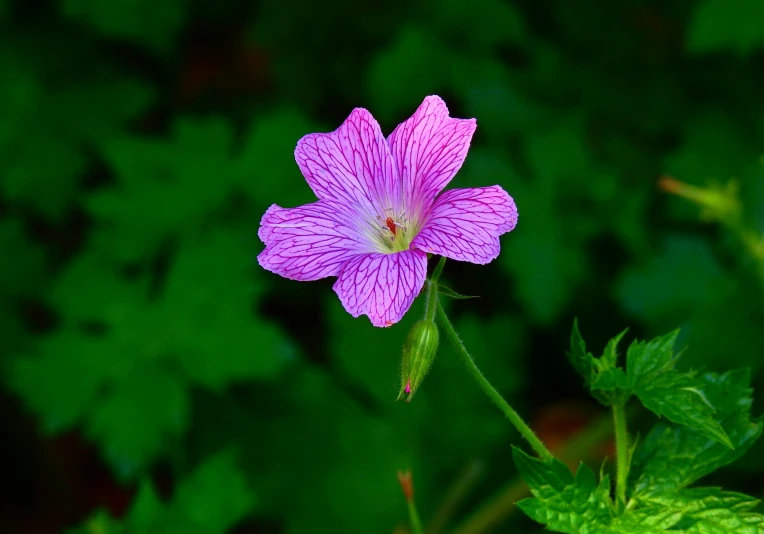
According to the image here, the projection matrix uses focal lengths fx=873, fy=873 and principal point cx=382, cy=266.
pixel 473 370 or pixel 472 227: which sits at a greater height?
pixel 472 227

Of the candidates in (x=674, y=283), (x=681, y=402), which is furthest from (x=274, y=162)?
(x=681, y=402)

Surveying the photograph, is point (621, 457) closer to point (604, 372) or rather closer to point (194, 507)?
point (604, 372)

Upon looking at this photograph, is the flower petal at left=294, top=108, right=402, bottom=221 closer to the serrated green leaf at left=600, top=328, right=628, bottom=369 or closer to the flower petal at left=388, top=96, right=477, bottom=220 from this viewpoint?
the flower petal at left=388, top=96, right=477, bottom=220

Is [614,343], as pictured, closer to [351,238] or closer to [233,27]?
[351,238]

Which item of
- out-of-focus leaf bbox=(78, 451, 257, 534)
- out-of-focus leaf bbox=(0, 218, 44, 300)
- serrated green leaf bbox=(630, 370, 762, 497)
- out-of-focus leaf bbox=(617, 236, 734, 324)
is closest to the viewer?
serrated green leaf bbox=(630, 370, 762, 497)

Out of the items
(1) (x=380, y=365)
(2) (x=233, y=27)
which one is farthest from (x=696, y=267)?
(2) (x=233, y=27)

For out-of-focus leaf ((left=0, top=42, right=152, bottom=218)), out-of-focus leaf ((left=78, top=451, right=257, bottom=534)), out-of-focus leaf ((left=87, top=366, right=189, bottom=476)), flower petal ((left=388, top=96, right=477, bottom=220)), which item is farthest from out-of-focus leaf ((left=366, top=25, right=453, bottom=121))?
flower petal ((left=388, top=96, right=477, bottom=220))
